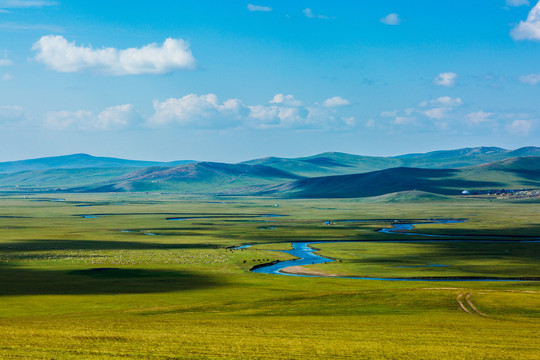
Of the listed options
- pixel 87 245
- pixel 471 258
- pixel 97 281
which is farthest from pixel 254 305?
pixel 87 245

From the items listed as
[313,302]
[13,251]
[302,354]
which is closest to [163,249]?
[13,251]

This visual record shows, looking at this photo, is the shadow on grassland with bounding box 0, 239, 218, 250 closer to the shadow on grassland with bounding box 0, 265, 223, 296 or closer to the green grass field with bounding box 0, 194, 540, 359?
the green grass field with bounding box 0, 194, 540, 359

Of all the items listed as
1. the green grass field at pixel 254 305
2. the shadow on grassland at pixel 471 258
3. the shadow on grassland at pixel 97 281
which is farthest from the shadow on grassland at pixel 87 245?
the shadow on grassland at pixel 471 258

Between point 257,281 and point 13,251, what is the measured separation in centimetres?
5960

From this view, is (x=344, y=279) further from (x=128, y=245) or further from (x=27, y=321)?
(x=128, y=245)

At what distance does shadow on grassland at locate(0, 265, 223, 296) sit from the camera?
72.0 metres

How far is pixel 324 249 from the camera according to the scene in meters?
128

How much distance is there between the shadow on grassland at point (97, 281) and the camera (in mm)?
72031

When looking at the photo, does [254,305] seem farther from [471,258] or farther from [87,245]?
[87,245]

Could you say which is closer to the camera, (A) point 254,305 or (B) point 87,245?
(A) point 254,305

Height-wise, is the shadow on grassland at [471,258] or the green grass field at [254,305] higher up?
the green grass field at [254,305]

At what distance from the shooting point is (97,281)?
3219 inches

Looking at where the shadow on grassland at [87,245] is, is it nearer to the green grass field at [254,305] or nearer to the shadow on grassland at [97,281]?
the green grass field at [254,305]

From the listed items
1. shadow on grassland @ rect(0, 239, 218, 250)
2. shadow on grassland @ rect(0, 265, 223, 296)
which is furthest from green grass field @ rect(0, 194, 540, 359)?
shadow on grassland @ rect(0, 239, 218, 250)
